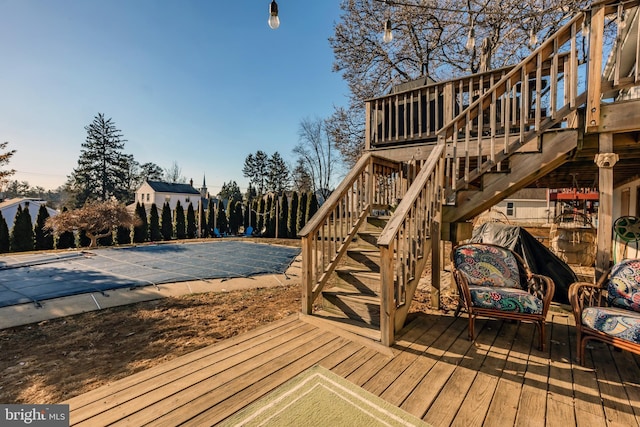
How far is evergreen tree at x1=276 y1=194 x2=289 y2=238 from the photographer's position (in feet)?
56.5

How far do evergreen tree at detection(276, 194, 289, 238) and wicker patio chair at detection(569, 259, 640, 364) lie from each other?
15416 mm

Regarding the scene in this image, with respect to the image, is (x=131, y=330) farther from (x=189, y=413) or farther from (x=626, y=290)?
(x=626, y=290)

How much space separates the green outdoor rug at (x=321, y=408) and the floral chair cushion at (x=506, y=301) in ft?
5.06

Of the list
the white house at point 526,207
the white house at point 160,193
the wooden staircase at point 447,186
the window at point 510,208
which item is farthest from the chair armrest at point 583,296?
the white house at point 160,193

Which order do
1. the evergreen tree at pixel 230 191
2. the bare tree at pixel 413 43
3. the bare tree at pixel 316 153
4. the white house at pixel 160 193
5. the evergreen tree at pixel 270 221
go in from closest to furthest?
the bare tree at pixel 413 43
the evergreen tree at pixel 270 221
the bare tree at pixel 316 153
the white house at pixel 160 193
the evergreen tree at pixel 230 191

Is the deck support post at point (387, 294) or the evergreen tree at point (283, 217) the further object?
the evergreen tree at point (283, 217)

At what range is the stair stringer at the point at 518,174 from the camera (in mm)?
3070

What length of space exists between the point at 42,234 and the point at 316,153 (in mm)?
19554

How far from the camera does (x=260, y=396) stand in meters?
1.79

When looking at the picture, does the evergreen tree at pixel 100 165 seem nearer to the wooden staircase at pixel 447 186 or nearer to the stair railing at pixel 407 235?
the wooden staircase at pixel 447 186

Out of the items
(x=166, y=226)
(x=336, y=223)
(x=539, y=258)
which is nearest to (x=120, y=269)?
(x=336, y=223)

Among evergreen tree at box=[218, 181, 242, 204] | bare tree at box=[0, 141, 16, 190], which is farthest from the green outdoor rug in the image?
evergreen tree at box=[218, 181, 242, 204]

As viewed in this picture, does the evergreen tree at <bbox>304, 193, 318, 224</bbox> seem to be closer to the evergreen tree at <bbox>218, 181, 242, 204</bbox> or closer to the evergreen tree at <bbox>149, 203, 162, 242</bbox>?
Answer: the evergreen tree at <bbox>149, 203, 162, 242</bbox>

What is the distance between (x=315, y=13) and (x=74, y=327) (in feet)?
34.8
